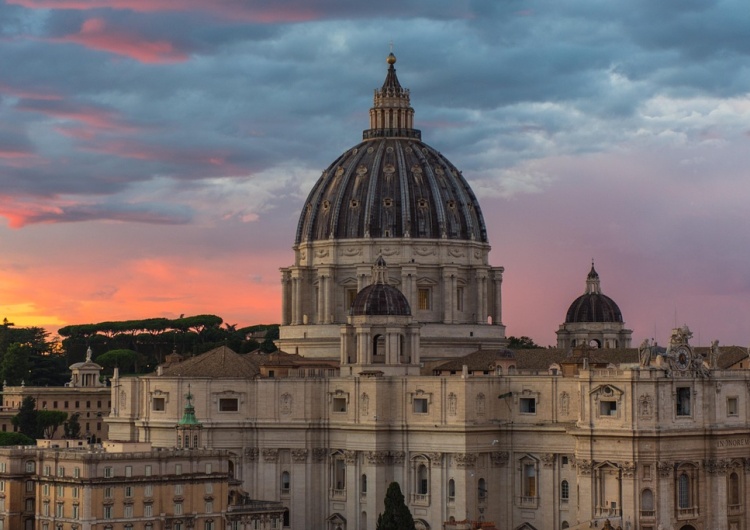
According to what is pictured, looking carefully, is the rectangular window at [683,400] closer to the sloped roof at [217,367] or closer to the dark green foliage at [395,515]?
the dark green foliage at [395,515]

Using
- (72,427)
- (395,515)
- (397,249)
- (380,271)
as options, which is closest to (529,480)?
(395,515)

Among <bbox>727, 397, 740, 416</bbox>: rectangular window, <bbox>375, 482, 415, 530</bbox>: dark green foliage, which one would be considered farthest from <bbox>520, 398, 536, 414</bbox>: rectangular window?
<bbox>727, 397, 740, 416</bbox>: rectangular window

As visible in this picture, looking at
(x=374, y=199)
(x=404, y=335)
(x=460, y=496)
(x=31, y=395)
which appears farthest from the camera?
(x=31, y=395)

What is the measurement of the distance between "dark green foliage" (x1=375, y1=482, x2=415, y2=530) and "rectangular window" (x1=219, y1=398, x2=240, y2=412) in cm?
1608

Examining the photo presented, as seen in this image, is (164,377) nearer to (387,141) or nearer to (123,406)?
(123,406)

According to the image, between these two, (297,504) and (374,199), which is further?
(374,199)

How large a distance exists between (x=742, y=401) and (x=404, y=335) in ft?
72.8

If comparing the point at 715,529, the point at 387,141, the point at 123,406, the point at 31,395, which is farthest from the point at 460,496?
the point at 31,395

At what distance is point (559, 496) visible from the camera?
13162 cm

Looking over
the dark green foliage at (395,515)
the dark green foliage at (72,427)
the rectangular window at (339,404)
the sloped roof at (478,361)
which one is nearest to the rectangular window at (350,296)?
the sloped roof at (478,361)

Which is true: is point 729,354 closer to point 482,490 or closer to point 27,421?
point 482,490

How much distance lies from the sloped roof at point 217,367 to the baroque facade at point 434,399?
171mm

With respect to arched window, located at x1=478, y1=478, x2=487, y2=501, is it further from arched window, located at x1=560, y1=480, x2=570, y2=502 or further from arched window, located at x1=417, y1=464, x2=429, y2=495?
arched window, located at x1=560, y1=480, x2=570, y2=502

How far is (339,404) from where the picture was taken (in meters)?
139
